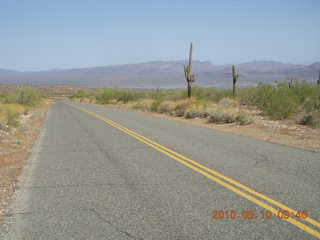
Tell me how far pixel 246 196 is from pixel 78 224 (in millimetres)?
2587

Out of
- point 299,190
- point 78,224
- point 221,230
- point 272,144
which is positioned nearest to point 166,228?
point 221,230

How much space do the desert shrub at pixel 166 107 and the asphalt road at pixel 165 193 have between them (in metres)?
15.1

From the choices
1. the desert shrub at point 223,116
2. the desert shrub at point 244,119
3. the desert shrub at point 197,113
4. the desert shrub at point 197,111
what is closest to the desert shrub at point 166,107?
the desert shrub at point 197,111

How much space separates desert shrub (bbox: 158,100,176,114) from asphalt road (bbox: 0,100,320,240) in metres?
15.1

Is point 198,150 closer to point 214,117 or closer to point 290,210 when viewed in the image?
point 290,210

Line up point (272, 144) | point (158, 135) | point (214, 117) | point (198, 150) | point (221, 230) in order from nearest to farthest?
1. point (221, 230)
2. point (198, 150)
3. point (272, 144)
4. point (158, 135)
5. point (214, 117)

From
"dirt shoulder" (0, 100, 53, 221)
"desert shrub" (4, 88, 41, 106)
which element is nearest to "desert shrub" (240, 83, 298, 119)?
"dirt shoulder" (0, 100, 53, 221)

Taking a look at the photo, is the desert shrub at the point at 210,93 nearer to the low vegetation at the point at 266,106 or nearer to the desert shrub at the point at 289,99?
the low vegetation at the point at 266,106

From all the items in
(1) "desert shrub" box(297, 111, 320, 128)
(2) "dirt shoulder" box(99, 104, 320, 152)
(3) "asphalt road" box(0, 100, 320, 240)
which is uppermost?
(1) "desert shrub" box(297, 111, 320, 128)

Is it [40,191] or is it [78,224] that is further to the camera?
[40,191]

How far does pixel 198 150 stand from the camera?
347 inches

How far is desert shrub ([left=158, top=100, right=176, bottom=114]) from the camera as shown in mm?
24500

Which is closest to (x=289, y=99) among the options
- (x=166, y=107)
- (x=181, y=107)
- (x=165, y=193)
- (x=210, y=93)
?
(x=181, y=107)

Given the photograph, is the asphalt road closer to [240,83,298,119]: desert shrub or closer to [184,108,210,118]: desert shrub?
[240,83,298,119]: desert shrub
